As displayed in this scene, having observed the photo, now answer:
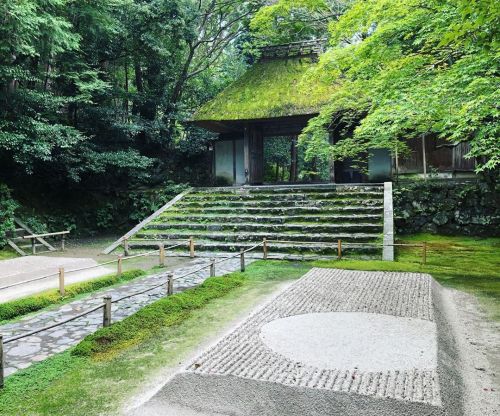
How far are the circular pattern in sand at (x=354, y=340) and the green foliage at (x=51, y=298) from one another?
12.0 ft

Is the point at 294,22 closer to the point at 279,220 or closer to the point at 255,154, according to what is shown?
the point at 255,154

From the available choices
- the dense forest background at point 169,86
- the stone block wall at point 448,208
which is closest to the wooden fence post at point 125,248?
the dense forest background at point 169,86

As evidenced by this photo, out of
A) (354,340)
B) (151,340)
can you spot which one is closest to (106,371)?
(151,340)

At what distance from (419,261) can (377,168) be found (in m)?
7.38

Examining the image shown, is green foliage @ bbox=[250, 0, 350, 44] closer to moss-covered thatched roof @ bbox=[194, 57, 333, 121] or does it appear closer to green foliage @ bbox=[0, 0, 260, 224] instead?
green foliage @ bbox=[0, 0, 260, 224]

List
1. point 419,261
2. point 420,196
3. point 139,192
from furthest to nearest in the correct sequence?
point 139,192 → point 420,196 → point 419,261

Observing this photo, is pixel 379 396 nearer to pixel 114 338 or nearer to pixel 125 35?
pixel 114 338

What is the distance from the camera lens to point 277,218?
11.8 metres

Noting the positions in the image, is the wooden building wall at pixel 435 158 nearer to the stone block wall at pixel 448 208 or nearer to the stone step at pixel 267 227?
the stone block wall at pixel 448 208

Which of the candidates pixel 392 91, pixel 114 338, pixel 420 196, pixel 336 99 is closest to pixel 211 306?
pixel 114 338

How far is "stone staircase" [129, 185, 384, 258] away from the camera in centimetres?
1034

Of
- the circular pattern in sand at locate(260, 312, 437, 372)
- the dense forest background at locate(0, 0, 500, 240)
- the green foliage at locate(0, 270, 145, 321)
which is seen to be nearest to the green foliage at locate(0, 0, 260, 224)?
the dense forest background at locate(0, 0, 500, 240)

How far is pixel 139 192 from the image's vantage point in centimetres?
1634

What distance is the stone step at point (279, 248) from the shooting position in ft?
31.6
